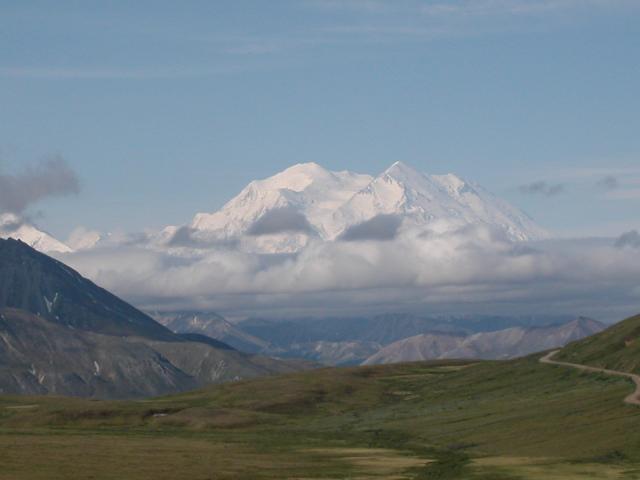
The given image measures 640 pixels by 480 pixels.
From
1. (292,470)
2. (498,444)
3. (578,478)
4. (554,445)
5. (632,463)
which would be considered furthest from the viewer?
(498,444)

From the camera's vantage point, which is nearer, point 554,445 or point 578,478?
point 578,478

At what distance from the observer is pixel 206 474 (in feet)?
485

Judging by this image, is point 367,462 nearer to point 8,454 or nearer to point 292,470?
point 292,470

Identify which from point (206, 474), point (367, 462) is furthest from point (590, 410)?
point (206, 474)

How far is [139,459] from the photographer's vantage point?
16888cm

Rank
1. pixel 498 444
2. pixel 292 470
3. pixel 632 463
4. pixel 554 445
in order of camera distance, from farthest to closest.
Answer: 1. pixel 498 444
2. pixel 554 445
3. pixel 292 470
4. pixel 632 463

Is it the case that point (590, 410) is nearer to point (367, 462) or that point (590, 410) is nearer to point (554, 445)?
point (554, 445)

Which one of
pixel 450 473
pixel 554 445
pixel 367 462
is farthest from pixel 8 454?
pixel 554 445

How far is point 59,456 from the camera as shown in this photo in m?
170

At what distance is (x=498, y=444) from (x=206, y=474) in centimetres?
5171

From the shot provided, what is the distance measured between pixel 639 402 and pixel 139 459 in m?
74.5

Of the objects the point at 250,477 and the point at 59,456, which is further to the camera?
the point at 59,456

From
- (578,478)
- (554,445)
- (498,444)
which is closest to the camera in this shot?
(578,478)

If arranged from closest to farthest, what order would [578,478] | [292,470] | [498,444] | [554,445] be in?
[578,478] → [292,470] → [554,445] → [498,444]
